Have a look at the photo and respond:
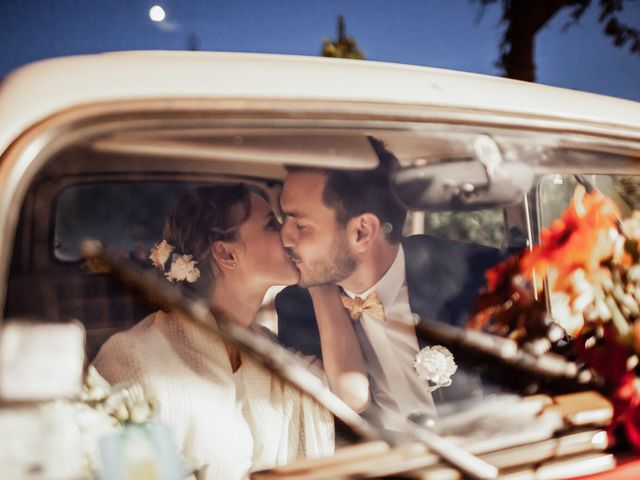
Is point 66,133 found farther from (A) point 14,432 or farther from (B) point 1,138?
(A) point 14,432

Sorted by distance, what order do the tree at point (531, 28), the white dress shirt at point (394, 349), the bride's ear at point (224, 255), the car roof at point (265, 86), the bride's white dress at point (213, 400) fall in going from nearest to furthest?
the car roof at point (265, 86)
the bride's white dress at point (213, 400)
the white dress shirt at point (394, 349)
the bride's ear at point (224, 255)
the tree at point (531, 28)

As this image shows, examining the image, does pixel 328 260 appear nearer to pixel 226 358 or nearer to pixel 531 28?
pixel 226 358

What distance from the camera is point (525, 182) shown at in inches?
71.2

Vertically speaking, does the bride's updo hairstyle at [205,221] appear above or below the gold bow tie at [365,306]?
above

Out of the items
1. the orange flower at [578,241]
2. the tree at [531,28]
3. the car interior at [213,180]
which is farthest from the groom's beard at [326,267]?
the tree at [531,28]

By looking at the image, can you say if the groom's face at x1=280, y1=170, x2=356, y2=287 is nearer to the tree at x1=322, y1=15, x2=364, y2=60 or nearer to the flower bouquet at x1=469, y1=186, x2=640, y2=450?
the flower bouquet at x1=469, y1=186, x2=640, y2=450

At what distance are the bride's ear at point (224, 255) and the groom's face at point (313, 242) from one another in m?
0.15

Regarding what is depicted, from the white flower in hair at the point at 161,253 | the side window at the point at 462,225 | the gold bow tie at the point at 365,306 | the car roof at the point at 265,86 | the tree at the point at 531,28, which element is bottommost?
the gold bow tie at the point at 365,306

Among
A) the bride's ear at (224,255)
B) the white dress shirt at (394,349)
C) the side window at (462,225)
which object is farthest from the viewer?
the side window at (462,225)

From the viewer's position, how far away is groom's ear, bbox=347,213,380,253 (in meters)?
1.74

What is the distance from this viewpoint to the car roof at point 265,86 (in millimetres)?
1212

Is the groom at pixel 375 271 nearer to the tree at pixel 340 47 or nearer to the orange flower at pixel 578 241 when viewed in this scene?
the orange flower at pixel 578 241

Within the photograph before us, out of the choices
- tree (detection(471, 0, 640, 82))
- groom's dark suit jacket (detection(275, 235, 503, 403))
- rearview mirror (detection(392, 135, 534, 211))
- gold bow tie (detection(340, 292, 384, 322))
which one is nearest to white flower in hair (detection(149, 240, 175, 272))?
groom's dark suit jacket (detection(275, 235, 503, 403))

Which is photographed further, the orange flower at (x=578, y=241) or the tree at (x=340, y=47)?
the tree at (x=340, y=47)
